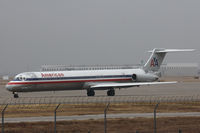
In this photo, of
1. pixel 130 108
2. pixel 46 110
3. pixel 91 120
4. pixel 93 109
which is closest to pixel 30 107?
pixel 46 110

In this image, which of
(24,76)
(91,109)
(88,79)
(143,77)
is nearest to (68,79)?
(88,79)

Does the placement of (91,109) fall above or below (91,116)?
below

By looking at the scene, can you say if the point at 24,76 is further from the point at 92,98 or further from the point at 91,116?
the point at 91,116

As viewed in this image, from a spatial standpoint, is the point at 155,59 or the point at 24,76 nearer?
the point at 24,76

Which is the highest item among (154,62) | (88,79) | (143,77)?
(154,62)

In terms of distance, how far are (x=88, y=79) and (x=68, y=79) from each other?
254cm

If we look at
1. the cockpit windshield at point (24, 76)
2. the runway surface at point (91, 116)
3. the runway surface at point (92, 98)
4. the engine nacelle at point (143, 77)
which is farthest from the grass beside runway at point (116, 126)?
the engine nacelle at point (143, 77)

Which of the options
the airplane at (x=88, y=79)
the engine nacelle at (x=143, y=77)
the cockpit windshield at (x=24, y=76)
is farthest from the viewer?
the engine nacelle at (x=143, y=77)

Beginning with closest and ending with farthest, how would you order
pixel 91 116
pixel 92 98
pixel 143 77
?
pixel 91 116
pixel 92 98
pixel 143 77

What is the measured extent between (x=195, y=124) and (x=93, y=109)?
10497mm

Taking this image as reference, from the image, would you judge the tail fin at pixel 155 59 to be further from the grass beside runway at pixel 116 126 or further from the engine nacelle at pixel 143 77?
the grass beside runway at pixel 116 126

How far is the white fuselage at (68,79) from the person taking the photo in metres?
48.0

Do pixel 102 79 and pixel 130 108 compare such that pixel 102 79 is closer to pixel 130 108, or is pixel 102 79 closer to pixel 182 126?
pixel 130 108

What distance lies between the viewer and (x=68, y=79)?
165 feet
